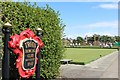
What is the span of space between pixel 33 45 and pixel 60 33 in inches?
148

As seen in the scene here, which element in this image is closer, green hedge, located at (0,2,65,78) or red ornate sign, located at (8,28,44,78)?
red ornate sign, located at (8,28,44,78)

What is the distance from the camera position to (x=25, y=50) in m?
7.51

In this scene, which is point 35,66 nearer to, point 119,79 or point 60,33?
point 60,33

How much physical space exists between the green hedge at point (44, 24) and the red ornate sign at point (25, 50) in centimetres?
85

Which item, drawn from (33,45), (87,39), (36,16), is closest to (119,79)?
(36,16)

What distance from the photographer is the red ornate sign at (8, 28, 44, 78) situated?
729 cm

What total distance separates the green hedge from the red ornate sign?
0.85 meters

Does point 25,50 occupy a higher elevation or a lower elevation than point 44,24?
lower

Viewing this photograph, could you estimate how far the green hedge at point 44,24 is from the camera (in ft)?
27.8

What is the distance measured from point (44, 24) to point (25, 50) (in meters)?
2.87

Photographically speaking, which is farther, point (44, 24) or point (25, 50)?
point (44, 24)

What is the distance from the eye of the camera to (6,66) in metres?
6.45

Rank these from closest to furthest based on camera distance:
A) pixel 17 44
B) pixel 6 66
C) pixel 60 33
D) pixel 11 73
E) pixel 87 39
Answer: pixel 6 66
pixel 17 44
pixel 11 73
pixel 60 33
pixel 87 39

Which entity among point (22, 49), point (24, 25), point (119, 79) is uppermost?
point (24, 25)
